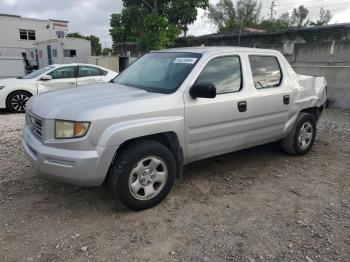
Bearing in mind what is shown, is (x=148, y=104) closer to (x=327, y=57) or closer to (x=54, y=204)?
(x=54, y=204)

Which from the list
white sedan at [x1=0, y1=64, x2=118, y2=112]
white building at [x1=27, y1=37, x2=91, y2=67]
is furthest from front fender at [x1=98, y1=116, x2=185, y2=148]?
white building at [x1=27, y1=37, x2=91, y2=67]

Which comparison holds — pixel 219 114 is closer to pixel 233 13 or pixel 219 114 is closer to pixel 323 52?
pixel 323 52

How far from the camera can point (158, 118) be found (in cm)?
347

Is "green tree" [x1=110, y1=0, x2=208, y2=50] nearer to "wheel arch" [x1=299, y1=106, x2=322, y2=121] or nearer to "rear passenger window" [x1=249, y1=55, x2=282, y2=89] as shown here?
"wheel arch" [x1=299, y1=106, x2=322, y2=121]

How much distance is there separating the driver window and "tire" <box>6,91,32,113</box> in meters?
0.98

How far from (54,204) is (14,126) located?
4.43 meters

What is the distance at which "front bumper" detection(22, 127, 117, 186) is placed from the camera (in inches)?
122

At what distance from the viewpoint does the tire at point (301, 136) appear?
206 inches

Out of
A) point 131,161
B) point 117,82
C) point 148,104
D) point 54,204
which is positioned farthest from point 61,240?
point 117,82

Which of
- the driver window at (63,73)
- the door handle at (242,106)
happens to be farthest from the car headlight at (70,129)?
the driver window at (63,73)

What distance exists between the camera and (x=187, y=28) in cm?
1828

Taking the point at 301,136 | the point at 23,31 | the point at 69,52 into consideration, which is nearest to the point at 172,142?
the point at 301,136

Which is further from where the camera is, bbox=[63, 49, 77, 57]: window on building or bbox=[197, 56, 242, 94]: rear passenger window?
bbox=[63, 49, 77, 57]: window on building

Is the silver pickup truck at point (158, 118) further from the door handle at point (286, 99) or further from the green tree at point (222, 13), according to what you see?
the green tree at point (222, 13)
